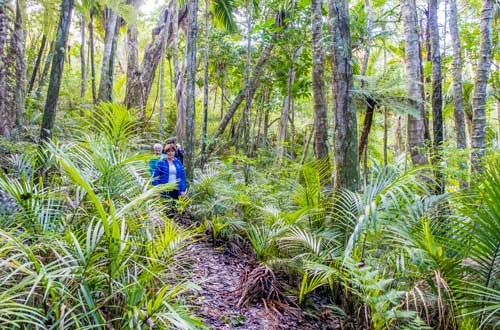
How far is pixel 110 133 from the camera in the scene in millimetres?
4137

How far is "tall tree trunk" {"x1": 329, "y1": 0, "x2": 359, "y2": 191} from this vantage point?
4711 mm

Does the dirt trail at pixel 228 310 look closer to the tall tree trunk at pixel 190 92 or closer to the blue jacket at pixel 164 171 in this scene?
the blue jacket at pixel 164 171

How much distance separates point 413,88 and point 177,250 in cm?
476

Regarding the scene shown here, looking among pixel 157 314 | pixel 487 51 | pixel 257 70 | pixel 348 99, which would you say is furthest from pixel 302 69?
pixel 157 314

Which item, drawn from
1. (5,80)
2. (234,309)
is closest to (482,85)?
(234,309)

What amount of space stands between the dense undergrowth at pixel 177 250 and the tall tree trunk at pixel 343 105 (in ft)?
1.51

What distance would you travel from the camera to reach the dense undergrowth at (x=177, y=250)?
2.29 meters

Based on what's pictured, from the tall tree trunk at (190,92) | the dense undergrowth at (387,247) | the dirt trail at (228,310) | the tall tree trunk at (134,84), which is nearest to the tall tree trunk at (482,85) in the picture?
the dense undergrowth at (387,247)

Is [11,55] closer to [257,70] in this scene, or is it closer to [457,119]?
[257,70]

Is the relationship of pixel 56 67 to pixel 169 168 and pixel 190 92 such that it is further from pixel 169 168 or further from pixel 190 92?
pixel 190 92

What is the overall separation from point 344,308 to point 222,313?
1.42m

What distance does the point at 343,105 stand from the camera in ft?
15.5

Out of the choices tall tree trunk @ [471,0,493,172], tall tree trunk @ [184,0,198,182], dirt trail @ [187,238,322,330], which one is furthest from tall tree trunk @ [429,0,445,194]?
tall tree trunk @ [184,0,198,182]

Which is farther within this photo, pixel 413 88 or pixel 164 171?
pixel 164 171
